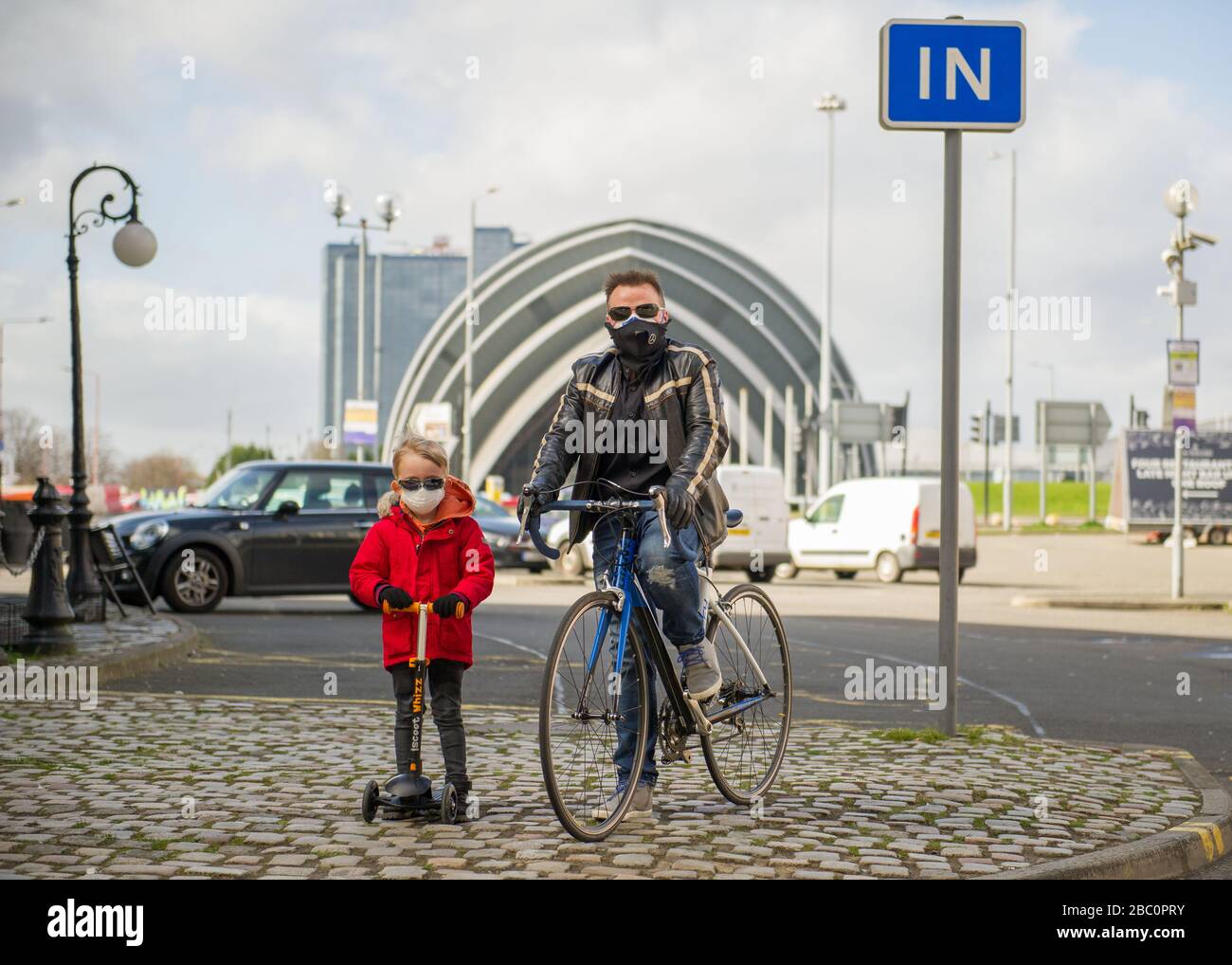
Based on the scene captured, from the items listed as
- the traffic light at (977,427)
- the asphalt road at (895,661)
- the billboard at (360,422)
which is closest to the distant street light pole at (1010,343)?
Answer: the traffic light at (977,427)

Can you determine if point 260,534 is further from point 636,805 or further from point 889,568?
point 889,568

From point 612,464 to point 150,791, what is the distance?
2.23 meters

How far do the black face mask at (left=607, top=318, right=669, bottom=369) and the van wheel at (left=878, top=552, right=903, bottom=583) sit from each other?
2274 cm

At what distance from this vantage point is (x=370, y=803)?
5.47 m

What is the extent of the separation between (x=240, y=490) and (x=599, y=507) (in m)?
12.6

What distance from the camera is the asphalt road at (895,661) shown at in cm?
947

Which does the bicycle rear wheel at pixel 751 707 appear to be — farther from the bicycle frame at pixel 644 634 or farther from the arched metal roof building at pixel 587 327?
the arched metal roof building at pixel 587 327

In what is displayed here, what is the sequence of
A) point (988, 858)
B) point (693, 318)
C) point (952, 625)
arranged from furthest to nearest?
1. point (693, 318)
2. point (952, 625)
3. point (988, 858)

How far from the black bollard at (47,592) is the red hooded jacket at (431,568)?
625 centimetres

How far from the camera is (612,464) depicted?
224 inches
